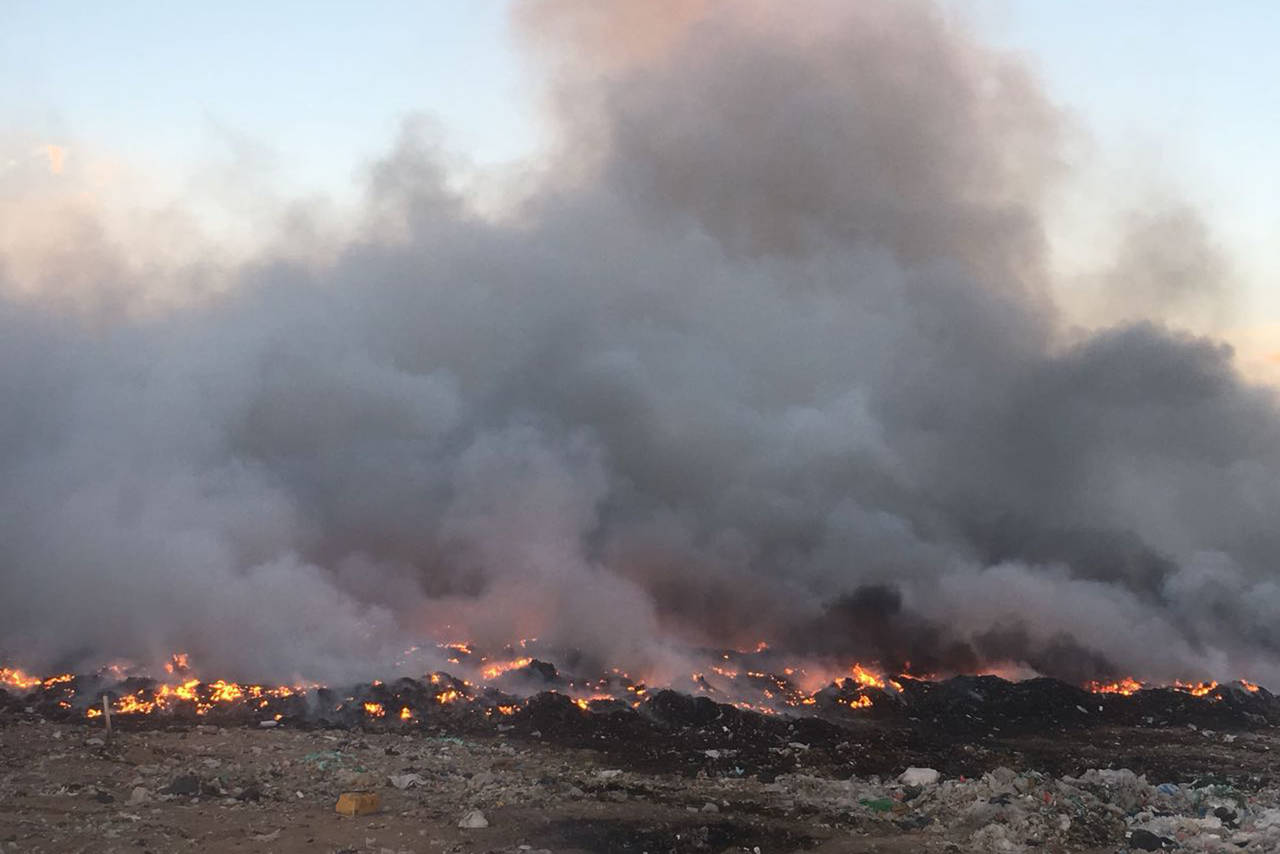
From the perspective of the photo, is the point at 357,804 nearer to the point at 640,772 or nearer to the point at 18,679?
the point at 640,772

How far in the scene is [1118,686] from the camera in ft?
72.9

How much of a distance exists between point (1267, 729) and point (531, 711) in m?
14.1

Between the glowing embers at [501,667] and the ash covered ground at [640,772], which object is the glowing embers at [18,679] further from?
the glowing embers at [501,667]

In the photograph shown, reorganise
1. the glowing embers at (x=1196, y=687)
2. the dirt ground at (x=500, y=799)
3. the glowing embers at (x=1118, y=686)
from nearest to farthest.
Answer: the dirt ground at (x=500, y=799) < the glowing embers at (x=1196, y=687) < the glowing embers at (x=1118, y=686)

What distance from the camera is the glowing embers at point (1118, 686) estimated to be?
71.3ft

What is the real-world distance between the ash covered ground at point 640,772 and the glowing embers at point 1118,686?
1594 mm

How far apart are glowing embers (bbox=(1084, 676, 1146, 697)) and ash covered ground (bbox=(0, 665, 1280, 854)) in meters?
1.59

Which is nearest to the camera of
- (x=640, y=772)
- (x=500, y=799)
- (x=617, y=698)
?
(x=500, y=799)

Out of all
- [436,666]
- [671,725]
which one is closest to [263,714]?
[436,666]

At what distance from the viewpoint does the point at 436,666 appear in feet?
62.7

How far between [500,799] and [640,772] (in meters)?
3.01

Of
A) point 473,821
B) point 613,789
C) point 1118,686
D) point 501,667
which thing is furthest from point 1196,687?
point 473,821

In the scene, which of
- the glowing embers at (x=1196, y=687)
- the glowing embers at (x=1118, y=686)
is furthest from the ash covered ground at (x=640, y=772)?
the glowing embers at (x=1118, y=686)

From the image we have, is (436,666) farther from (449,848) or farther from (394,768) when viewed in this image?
(449,848)
